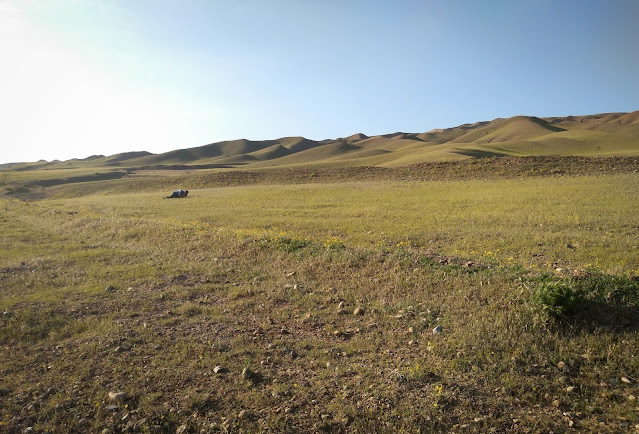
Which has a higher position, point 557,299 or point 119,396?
point 557,299

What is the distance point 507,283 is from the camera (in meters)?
8.48

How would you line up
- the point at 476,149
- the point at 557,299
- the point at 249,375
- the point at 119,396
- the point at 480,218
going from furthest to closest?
the point at 476,149 → the point at 480,218 → the point at 557,299 → the point at 249,375 → the point at 119,396

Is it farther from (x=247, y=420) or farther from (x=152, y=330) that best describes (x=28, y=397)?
(x=247, y=420)

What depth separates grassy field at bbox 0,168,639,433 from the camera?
17.2 ft

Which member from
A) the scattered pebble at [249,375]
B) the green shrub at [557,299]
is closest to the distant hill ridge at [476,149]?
the green shrub at [557,299]

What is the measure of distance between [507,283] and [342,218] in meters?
13.5

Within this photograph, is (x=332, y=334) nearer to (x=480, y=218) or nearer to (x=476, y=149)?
(x=480, y=218)

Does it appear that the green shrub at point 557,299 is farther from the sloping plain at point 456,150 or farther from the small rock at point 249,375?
the sloping plain at point 456,150

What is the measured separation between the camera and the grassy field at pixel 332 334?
5.24 m

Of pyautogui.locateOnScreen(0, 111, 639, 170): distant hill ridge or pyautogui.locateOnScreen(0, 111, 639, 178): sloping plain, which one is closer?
pyautogui.locateOnScreen(0, 111, 639, 170): distant hill ridge

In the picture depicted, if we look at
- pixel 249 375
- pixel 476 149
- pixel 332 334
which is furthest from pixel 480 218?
pixel 476 149

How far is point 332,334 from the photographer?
774 cm

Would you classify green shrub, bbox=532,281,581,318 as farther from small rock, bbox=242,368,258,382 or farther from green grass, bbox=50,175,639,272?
small rock, bbox=242,368,258,382

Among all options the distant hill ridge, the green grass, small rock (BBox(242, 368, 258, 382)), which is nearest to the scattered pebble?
small rock (BBox(242, 368, 258, 382))
